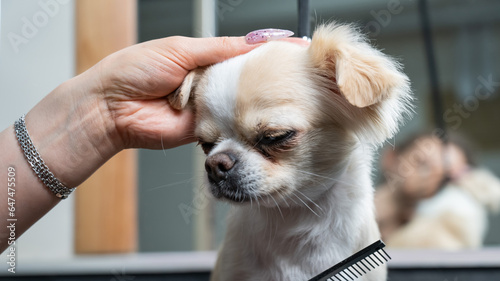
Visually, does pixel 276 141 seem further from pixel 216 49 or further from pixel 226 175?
pixel 216 49

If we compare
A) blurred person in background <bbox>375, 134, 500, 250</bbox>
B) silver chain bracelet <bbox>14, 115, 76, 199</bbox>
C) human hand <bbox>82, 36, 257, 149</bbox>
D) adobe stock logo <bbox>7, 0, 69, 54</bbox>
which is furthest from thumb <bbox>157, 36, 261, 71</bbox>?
blurred person in background <bbox>375, 134, 500, 250</bbox>

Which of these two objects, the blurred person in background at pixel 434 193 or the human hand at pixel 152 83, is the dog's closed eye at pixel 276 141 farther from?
the blurred person in background at pixel 434 193

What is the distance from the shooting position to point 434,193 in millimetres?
2811

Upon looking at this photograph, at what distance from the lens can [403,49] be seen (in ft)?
9.01

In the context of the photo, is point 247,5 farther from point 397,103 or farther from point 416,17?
point 397,103

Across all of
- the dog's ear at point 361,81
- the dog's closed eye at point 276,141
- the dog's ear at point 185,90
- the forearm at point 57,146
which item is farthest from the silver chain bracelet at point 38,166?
the dog's ear at point 361,81

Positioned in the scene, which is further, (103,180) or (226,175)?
(103,180)

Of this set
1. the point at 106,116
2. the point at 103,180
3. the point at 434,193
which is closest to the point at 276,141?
the point at 106,116

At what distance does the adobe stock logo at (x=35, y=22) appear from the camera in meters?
2.21

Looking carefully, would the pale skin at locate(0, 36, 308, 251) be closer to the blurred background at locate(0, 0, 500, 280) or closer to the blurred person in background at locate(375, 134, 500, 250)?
the blurred background at locate(0, 0, 500, 280)

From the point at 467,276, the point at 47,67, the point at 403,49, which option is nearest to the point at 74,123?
the point at 467,276

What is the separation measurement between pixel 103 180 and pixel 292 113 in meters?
1.52

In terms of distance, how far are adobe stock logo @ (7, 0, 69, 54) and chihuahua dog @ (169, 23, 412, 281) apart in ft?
4.60

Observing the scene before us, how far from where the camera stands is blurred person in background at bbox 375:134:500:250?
8.61ft
